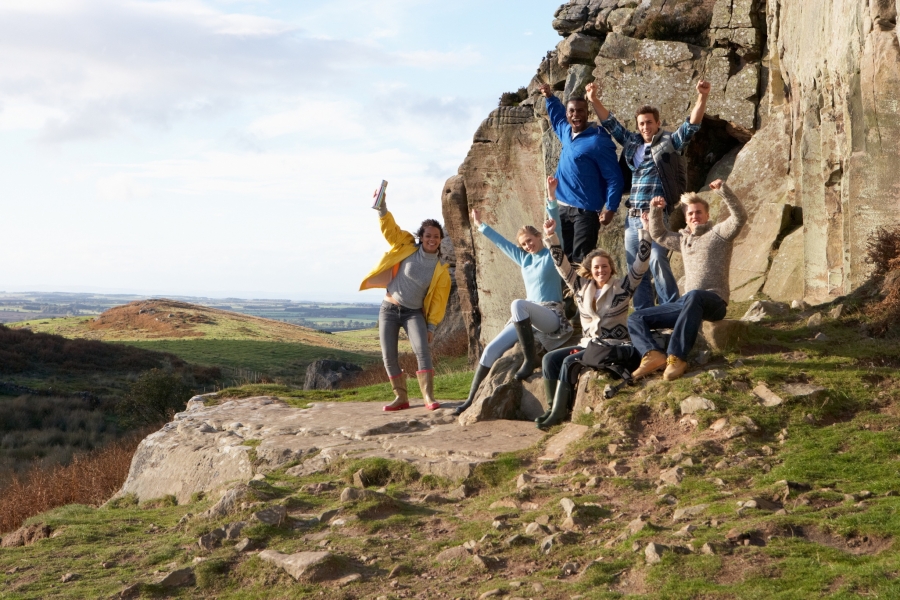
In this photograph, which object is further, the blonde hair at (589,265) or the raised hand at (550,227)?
the raised hand at (550,227)

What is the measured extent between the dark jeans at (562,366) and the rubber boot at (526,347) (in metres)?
0.57

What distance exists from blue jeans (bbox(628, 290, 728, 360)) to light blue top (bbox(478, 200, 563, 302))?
1.12 meters

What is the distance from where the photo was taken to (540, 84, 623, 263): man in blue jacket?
9547 mm

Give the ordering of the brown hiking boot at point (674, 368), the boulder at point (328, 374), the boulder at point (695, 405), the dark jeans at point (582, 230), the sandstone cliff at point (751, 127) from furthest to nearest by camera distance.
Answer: the boulder at point (328, 374), the sandstone cliff at point (751, 127), the dark jeans at point (582, 230), the brown hiking boot at point (674, 368), the boulder at point (695, 405)

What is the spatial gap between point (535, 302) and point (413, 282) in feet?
5.02

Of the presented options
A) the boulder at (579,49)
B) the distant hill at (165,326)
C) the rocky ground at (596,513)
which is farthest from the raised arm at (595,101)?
the distant hill at (165,326)

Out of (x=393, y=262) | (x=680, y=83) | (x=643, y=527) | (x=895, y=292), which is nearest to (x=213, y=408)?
(x=393, y=262)

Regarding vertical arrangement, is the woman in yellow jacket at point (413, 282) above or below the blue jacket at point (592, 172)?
below

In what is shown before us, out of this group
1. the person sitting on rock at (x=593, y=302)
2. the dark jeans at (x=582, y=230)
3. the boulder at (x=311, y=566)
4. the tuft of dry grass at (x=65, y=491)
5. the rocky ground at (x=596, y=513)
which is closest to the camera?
the rocky ground at (x=596, y=513)

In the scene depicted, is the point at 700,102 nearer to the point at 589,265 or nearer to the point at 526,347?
the point at 589,265

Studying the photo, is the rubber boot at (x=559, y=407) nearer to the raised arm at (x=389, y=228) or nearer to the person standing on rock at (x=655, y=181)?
the person standing on rock at (x=655, y=181)

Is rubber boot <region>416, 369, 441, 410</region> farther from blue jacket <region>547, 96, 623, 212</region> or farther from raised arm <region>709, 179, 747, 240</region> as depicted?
raised arm <region>709, 179, 747, 240</region>

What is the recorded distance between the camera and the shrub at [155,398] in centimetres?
2378

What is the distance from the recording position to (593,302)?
8430mm
